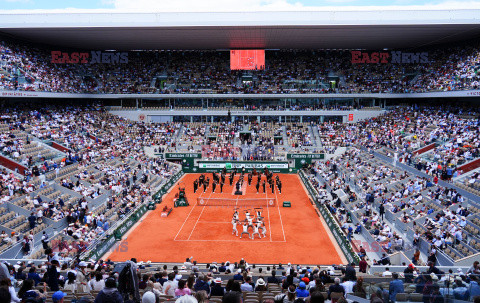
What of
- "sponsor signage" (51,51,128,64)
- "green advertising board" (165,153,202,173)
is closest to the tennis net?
"green advertising board" (165,153,202,173)

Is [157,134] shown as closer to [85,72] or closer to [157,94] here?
[157,94]

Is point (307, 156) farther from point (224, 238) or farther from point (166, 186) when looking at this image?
point (224, 238)

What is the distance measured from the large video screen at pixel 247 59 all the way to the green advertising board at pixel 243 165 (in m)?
16.8

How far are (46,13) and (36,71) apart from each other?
6710mm

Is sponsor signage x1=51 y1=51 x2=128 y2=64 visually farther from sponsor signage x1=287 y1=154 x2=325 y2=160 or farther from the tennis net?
the tennis net

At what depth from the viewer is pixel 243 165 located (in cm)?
4250

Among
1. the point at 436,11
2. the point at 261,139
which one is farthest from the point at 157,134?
the point at 436,11

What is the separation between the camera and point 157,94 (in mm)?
53562

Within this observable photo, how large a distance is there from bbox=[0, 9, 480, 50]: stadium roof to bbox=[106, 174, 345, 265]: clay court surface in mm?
21642

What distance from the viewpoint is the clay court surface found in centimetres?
1861

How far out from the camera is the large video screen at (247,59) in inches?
2084

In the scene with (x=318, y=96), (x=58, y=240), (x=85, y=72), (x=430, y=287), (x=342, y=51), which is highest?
(x=342, y=51)

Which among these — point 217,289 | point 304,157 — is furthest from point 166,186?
point 217,289

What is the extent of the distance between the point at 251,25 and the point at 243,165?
15839 mm
